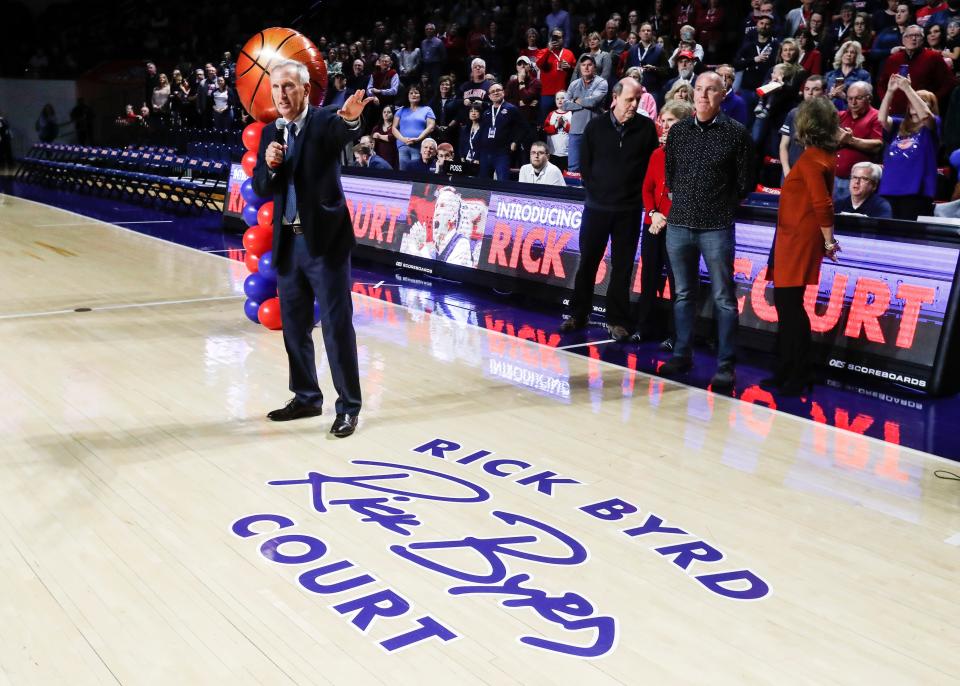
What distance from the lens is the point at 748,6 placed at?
13.7 metres

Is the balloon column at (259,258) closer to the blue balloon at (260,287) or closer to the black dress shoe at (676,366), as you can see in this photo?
the blue balloon at (260,287)

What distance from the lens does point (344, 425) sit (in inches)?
211

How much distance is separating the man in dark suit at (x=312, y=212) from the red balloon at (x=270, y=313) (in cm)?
211

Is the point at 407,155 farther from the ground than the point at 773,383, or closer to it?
farther from the ground

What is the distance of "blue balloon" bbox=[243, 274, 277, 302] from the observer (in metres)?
7.47

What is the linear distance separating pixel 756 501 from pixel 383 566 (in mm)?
1899

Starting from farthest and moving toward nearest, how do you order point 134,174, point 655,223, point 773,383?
point 134,174
point 655,223
point 773,383

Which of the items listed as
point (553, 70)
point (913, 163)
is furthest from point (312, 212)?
point (553, 70)

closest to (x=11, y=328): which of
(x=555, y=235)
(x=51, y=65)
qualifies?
(x=555, y=235)

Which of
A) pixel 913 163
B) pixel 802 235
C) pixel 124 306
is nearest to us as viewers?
pixel 802 235

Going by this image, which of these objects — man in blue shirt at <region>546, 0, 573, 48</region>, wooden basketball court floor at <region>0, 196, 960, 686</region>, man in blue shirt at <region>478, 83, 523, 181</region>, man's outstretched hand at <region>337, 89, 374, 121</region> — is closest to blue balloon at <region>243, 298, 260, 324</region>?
wooden basketball court floor at <region>0, 196, 960, 686</region>

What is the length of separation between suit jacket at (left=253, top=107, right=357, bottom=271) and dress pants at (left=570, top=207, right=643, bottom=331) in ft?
10.4

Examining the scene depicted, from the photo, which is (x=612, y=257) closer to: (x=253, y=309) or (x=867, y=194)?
(x=867, y=194)

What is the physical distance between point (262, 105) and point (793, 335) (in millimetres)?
4271
